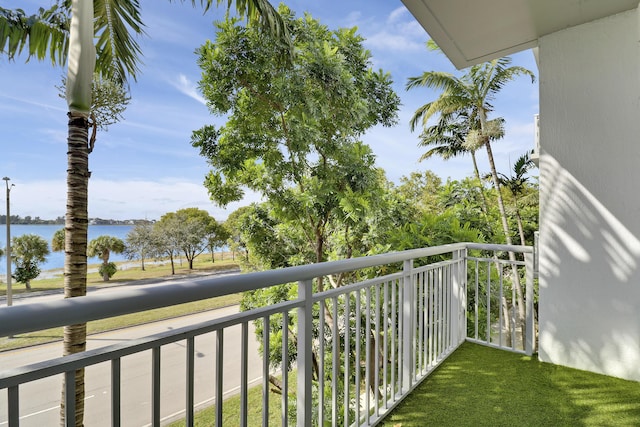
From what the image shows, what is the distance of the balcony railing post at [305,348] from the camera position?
1.41 metres

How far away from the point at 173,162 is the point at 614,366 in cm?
3087

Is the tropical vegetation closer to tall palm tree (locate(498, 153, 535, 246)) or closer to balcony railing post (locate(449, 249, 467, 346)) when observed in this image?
balcony railing post (locate(449, 249, 467, 346))

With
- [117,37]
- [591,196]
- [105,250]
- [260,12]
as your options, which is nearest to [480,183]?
[260,12]

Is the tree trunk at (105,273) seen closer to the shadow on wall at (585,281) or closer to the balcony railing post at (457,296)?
the balcony railing post at (457,296)

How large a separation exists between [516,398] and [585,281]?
0.99 m

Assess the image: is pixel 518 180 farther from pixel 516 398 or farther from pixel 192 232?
pixel 192 232

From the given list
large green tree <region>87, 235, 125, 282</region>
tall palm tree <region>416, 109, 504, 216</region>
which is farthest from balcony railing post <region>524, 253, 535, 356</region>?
large green tree <region>87, 235, 125, 282</region>

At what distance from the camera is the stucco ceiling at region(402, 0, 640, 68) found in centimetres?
232

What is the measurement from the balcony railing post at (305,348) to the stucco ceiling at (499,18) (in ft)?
6.53

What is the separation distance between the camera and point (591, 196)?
8.26 ft

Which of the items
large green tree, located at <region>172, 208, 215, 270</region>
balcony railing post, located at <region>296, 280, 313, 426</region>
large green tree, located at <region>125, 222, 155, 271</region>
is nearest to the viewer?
balcony railing post, located at <region>296, 280, 313, 426</region>

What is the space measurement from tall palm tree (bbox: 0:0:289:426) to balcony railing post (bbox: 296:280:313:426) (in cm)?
288

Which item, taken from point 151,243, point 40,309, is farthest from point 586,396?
point 151,243

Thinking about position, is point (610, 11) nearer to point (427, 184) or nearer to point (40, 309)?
point (40, 309)
